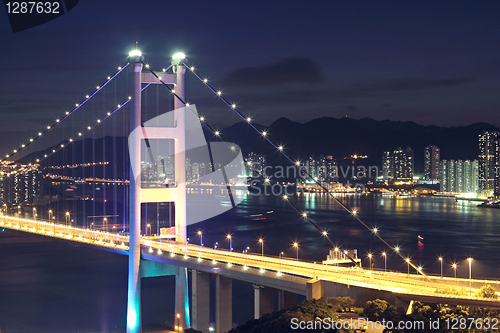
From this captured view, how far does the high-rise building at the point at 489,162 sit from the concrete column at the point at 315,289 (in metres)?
66.1

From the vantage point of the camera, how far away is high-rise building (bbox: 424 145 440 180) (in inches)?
3541

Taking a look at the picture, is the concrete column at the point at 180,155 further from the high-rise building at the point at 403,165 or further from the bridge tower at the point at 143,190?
the high-rise building at the point at 403,165

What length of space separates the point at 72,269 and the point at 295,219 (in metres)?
21.7

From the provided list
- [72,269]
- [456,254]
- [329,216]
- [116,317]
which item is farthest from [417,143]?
[116,317]

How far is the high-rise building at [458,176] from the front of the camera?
79625 millimetres

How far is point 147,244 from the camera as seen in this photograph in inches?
533

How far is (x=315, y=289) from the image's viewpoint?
334 inches

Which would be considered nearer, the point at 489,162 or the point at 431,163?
the point at 489,162

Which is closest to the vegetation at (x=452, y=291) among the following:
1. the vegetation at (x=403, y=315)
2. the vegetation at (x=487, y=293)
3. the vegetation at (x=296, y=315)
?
the vegetation at (x=403, y=315)

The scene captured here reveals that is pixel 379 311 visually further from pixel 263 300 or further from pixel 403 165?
pixel 403 165

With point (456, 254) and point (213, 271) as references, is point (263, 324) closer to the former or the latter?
point (213, 271)

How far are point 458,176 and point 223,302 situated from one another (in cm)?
7890

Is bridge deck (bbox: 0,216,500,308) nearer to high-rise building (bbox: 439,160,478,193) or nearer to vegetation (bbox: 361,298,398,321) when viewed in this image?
vegetation (bbox: 361,298,398,321)

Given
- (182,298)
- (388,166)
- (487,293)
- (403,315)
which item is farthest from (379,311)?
(388,166)
